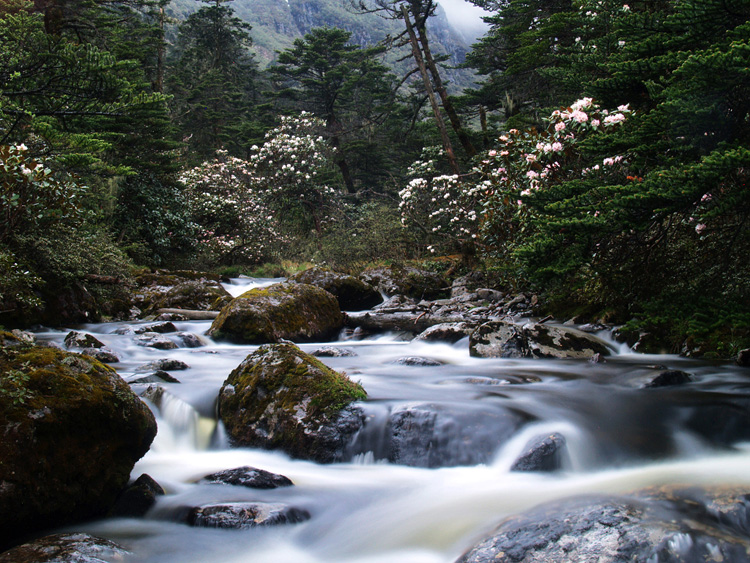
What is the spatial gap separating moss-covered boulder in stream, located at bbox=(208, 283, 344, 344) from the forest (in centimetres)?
287

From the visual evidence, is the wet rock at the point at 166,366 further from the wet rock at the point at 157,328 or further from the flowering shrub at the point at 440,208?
the flowering shrub at the point at 440,208

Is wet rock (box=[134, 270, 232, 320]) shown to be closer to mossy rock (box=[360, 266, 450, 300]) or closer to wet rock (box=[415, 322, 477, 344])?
mossy rock (box=[360, 266, 450, 300])

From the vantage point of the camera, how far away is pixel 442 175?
1509 cm

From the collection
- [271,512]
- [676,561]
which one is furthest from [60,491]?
[676,561]

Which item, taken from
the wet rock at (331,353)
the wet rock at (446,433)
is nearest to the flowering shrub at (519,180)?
the wet rock at (446,433)

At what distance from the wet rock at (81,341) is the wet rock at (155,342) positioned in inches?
30.0

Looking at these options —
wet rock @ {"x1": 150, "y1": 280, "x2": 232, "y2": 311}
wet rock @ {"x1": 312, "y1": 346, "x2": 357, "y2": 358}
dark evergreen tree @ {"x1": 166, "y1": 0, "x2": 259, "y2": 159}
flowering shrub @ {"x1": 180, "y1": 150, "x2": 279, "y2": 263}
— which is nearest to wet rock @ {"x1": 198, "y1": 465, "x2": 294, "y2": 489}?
wet rock @ {"x1": 312, "y1": 346, "x2": 357, "y2": 358}

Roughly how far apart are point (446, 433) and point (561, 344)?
3.47 metres

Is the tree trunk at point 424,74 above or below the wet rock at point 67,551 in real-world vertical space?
above

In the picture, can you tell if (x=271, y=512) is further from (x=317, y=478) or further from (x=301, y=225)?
(x=301, y=225)

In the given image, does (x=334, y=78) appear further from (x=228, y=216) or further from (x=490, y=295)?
(x=490, y=295)

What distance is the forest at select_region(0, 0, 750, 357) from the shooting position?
3.61 metres

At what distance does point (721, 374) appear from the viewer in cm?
509

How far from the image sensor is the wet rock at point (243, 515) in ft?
10.2
